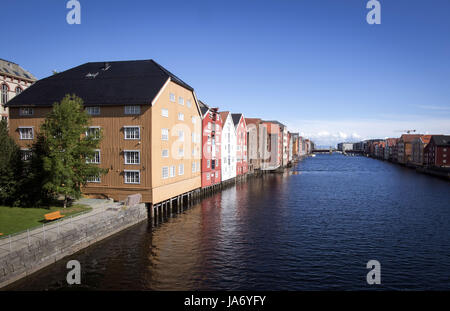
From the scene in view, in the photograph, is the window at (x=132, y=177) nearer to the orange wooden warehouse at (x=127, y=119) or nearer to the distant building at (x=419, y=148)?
the orange wooden warehouse at (x=127, y=119)

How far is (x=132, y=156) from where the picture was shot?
3912cm

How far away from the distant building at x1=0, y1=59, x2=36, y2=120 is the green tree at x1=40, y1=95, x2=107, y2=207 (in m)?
30.0

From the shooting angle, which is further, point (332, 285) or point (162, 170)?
point (162, 170)

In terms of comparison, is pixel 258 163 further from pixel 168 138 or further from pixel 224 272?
pixel 224 272

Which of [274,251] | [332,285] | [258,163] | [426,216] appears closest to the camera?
[332,285]

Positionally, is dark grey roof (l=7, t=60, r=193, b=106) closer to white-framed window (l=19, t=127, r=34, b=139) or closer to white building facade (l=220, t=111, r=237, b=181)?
white-framed window (l=19, t=127, r=34, b=139)

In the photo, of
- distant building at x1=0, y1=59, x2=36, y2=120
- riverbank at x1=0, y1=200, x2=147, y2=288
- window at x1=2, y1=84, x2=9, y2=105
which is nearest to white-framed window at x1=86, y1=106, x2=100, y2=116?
riverbank at x1=0, y1=200, x2=147, y2=288

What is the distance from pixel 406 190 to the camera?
72.1 m

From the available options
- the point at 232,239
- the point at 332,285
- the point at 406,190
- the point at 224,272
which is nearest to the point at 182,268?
the point at 224,272

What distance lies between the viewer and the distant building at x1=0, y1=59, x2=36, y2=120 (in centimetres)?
5922

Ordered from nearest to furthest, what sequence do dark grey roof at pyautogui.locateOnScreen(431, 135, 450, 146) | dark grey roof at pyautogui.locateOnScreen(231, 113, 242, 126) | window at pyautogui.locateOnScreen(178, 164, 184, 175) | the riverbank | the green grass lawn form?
the riverbank, the green grass lawn, window at pyautogui.locateOnScreen(178, 164, 184, 175), dark grey roof at pyautogui.locateOnScreen(231, 113, 242, 126), dark grey roof at pyautogui.locateOnScreen(431, 135, 450, 146)

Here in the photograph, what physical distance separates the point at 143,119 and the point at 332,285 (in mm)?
→ 27646

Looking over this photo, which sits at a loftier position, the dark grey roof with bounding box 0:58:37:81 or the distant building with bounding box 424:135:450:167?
the dark grey roof with bounding box 0:58:37:81

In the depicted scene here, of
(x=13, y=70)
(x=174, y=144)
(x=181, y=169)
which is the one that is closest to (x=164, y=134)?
(x=174, y=144)
